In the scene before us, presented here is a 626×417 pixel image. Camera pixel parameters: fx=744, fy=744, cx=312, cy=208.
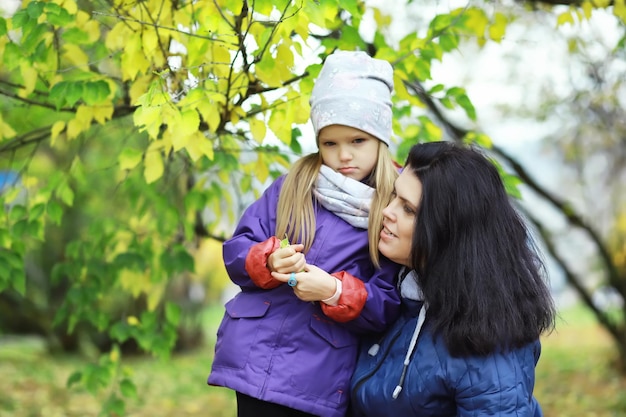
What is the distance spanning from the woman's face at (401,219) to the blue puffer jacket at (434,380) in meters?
0.17

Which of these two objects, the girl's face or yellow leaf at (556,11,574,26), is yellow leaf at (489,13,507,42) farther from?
the girl's face

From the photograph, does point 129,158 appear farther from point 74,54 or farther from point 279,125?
point 279,125

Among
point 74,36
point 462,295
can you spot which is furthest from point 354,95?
point 74,36

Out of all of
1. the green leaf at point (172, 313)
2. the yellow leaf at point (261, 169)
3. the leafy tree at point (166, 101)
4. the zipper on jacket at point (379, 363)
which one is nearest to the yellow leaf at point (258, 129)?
the leafy tree at point (166, 101)

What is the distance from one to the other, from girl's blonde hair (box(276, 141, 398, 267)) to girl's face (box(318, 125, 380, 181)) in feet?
0.10

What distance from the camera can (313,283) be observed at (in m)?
2.06

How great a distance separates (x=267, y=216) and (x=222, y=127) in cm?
69

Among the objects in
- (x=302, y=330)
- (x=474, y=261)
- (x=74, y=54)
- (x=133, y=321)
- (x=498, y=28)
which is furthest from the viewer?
(x=133, y=321)

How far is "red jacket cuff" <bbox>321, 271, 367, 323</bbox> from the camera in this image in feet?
6.86

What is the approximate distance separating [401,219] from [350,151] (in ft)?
1.11

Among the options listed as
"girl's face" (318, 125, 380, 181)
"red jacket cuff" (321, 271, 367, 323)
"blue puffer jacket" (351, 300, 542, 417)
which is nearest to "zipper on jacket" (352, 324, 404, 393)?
"blue puffer jacket" (351, 300, 542, 417)

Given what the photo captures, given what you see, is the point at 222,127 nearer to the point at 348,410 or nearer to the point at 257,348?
the point at 257,348

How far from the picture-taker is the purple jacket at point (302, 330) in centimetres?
215

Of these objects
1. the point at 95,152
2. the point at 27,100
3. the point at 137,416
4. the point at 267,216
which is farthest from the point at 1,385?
the point at 267,216
